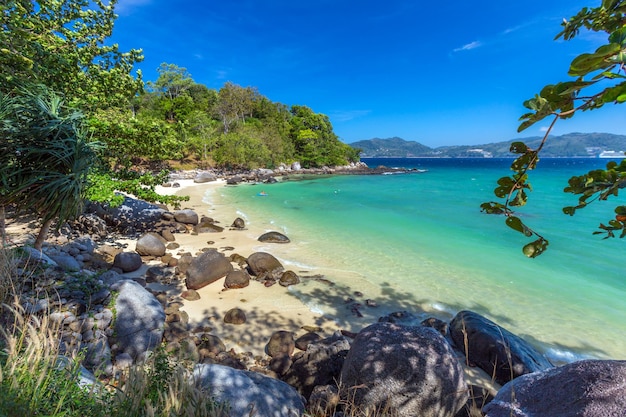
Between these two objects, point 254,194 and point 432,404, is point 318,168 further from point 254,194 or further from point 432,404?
point 432,404

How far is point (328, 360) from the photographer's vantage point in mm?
4691

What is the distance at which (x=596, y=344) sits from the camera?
248 inches

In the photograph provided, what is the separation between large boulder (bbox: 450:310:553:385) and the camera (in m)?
4.97

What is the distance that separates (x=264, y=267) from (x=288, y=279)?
88 cm

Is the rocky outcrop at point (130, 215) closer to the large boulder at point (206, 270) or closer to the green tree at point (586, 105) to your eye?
the large boulder at point (206, 270)

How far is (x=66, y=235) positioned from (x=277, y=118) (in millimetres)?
59588

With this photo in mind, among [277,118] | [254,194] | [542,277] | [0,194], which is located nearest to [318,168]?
[277,118]

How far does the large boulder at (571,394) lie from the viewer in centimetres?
201

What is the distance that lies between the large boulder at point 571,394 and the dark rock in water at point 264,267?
6881 millimetres

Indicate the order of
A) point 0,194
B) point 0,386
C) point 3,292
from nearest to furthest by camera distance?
1. point 0,386
2. point 3,292
3. point 0,194

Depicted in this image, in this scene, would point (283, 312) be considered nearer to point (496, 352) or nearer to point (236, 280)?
point (236, 280)

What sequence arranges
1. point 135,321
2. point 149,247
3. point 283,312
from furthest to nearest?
point 149,247
point 283,312
point 135,321

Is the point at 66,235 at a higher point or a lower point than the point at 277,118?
lower

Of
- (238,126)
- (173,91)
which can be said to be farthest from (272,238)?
(173,91)
